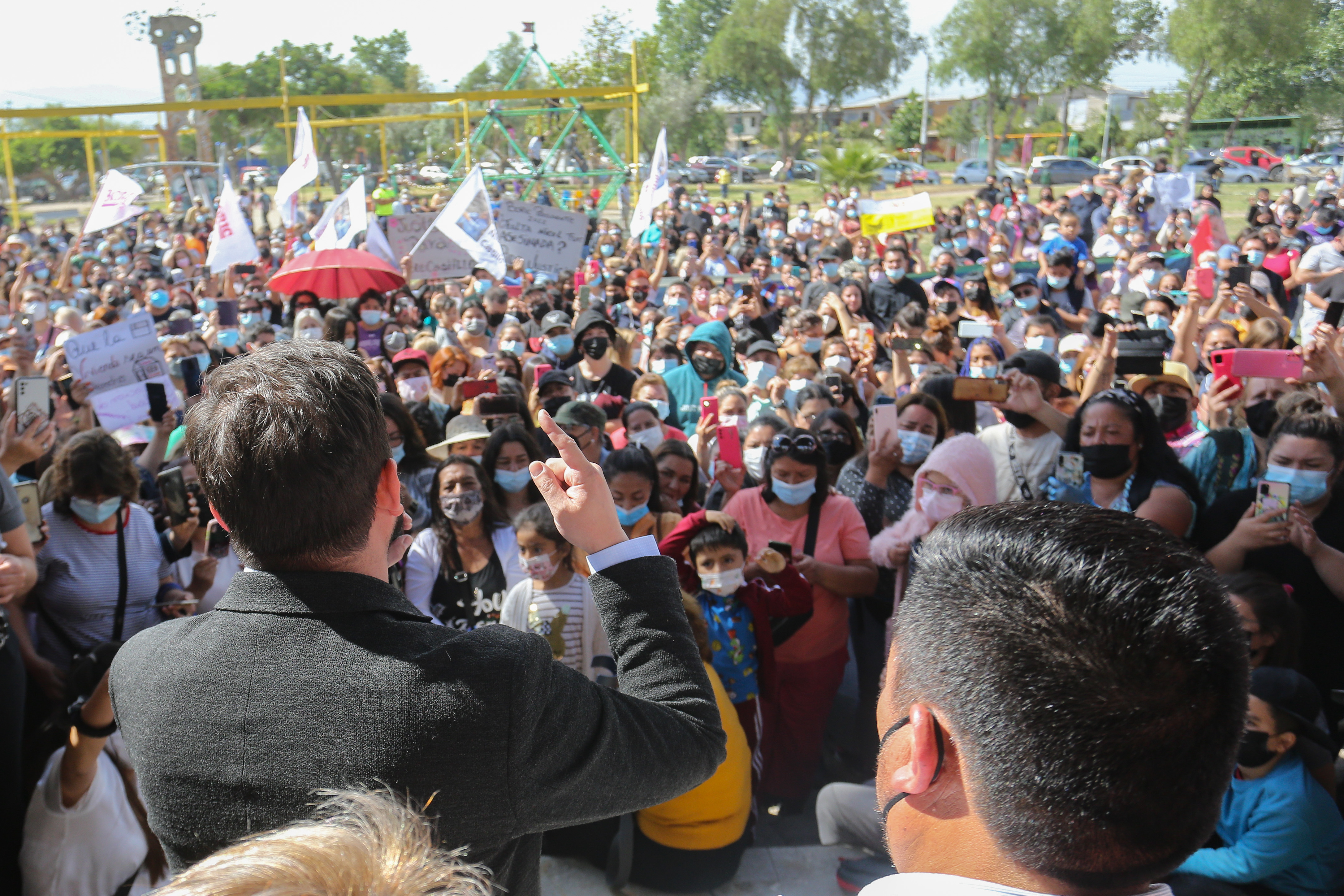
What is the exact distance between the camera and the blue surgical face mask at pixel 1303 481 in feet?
12.6

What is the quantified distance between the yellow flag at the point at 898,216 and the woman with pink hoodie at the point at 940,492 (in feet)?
26.8

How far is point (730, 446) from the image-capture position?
5461mm

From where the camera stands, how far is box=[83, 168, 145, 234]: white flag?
11.7 metres

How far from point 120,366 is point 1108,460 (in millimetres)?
5852

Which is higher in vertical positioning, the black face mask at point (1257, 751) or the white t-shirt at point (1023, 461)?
the white t-shirt at point (1023, 461)

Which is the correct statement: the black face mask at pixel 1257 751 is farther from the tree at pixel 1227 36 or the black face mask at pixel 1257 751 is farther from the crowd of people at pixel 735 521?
the tree at pixel 1227 36

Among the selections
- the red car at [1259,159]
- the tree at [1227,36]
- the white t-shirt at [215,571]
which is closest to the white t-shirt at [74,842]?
the white t-shirt at [215,571]

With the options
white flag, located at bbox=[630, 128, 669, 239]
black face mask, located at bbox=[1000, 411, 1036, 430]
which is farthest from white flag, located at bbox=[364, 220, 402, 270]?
black face mask, located at bbox=[1000, 411, 1036, 430]

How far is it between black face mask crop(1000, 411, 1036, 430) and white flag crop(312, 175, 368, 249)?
774cm

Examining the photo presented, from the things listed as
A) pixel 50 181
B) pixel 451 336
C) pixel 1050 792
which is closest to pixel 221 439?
Result: pixel 1050 792

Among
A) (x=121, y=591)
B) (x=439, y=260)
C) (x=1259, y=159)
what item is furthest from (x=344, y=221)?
(x=1259, y=159)

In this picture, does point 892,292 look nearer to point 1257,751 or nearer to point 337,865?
point 1257,751

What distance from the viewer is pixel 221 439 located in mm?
1354

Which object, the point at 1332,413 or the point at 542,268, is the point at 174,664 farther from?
the point at 542,268
